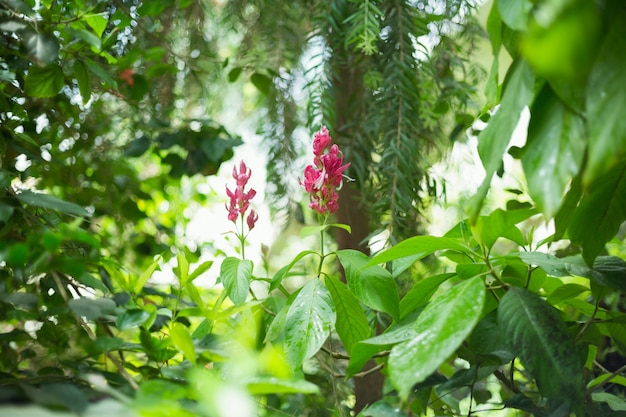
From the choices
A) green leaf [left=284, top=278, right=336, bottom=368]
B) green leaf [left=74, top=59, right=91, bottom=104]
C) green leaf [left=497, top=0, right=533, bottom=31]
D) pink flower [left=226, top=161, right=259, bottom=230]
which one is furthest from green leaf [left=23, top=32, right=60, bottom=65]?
green leaf [left=497, top=0, right=533, bottom=31]

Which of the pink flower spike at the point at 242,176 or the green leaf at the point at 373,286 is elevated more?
the pink flower spike at the point at 242,176

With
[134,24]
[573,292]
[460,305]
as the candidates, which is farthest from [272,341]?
[134,24]

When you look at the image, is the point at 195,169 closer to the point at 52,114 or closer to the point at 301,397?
the point at 52,114

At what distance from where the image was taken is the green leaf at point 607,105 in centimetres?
38

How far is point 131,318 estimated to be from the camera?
625 mm

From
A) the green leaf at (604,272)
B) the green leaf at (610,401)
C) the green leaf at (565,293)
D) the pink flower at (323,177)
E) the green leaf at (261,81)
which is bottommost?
the green leaf at (610,401)

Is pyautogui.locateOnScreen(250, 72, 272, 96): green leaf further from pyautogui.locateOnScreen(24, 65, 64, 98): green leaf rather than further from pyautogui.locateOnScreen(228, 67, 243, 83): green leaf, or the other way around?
pyautogui.locateOnScreen(24, 65, 64, 98): green leaf

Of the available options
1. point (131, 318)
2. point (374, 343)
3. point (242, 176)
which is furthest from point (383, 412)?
point (242, 176)

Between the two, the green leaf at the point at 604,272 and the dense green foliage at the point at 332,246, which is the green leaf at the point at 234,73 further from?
the green leaf at the point at 604,272

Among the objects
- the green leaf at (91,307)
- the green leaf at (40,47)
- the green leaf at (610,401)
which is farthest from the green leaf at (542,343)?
the green leaf at (40,47)

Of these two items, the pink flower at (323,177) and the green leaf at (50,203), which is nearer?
the green leaf at (50,203)

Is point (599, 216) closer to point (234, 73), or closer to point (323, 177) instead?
point (323, 177)

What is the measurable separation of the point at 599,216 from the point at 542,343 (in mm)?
164

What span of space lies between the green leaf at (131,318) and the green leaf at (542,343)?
39 cm
